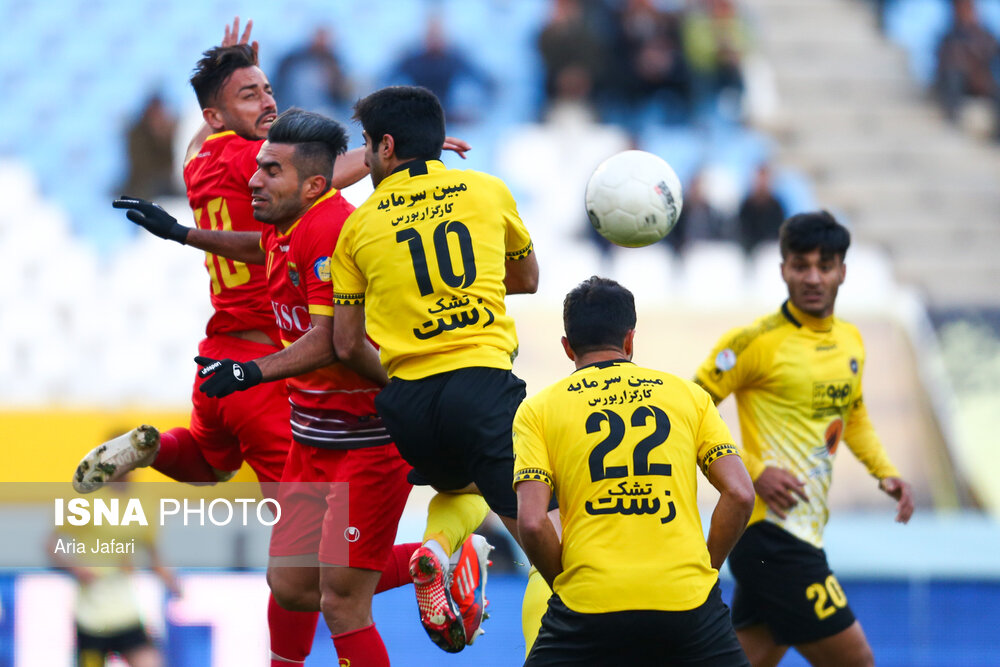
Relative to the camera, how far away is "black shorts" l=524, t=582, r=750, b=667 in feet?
13.2

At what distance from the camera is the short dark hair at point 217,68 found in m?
5.86

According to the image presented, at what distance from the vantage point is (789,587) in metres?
5.71

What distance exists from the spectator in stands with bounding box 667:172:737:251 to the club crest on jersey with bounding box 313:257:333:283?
23.3 feet

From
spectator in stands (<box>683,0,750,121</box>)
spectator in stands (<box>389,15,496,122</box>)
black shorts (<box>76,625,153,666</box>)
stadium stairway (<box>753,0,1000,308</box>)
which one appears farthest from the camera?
spectator in stands (<box>683,0,750,121</box>)

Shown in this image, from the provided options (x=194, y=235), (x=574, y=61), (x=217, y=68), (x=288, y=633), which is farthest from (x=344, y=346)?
(x=574, y=61)

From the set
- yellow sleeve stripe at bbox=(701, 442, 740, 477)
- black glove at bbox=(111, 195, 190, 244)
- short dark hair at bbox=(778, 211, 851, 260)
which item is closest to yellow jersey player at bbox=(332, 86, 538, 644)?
yellow sleeve stripe at bbox=(701, 442, 740, 477)

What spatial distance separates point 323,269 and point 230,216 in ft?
3.31

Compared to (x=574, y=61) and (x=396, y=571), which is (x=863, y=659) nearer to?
(x=396, y=571)

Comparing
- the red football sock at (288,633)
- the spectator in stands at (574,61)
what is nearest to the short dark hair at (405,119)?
the red football sock at (288,633)

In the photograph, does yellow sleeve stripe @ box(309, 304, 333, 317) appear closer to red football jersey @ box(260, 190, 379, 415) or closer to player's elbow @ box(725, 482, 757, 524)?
red football jersey @ box(260, 190, 379, 415)

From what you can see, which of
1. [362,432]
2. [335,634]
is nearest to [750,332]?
[362,432]

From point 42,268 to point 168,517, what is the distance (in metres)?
4.88

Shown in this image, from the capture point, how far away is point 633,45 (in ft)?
42.6

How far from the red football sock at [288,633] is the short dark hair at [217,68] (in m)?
2.31
